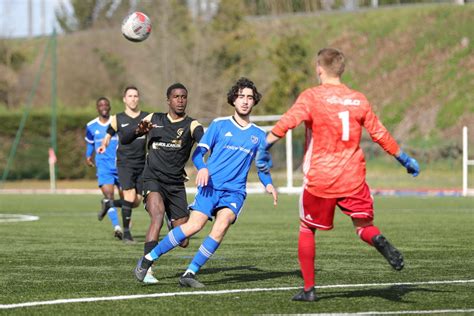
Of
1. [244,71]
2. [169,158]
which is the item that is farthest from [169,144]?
[244,71]

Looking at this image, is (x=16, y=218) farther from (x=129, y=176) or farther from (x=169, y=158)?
(x=169, y=158)

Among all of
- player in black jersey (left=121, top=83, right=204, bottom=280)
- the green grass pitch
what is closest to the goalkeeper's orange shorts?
the green grass pitch

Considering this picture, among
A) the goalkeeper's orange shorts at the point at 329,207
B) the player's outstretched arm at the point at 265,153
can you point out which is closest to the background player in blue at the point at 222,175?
the player's outstretched arm at the point at 265,153

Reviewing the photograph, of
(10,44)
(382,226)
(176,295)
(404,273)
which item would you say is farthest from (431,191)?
(10,44)

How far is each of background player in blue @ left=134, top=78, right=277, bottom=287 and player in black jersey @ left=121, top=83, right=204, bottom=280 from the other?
0.63m

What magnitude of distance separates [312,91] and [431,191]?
26.0 metres

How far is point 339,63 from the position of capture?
8555mm

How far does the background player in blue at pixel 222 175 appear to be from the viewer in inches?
398

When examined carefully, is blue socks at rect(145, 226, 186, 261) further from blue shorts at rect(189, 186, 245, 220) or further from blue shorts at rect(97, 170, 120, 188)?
blue shorts at rect(97, 170, 120, 188)

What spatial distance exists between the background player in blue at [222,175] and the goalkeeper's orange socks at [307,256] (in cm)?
142

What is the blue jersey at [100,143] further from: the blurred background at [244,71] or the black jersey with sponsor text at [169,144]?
the blurred background at [244,71]

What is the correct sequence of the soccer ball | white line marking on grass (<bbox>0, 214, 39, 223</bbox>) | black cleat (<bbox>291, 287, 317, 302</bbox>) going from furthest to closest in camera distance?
white line marking on grass (<bbox>0, 214, 39, 223</bbox>)
the soccer ball
black cleat (<bbox>291, 287, 317, 302</bbox>)

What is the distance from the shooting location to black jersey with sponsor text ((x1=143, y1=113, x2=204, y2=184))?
10.9 meters

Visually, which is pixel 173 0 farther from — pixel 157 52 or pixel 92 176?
pixel 92 176
